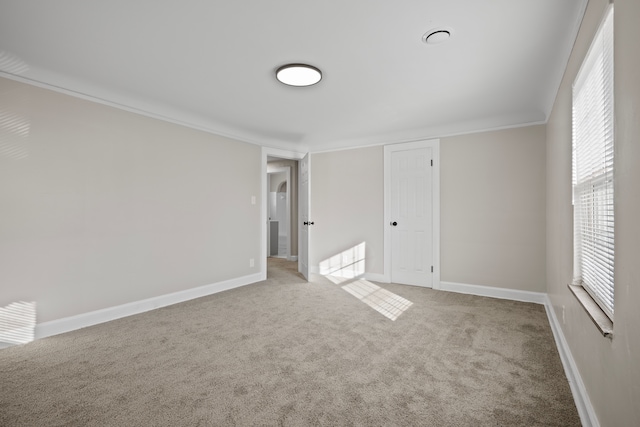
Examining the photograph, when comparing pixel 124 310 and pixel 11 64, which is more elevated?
pixel 11 64

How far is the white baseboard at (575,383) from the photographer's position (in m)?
1.61

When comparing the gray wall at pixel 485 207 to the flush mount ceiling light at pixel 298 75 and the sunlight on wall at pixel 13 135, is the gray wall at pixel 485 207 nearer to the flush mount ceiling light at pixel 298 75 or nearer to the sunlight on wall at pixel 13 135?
the flush mount ceiling light at pixel 298 75

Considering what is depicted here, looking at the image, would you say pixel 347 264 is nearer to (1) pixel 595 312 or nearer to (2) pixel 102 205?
(2) pixel 102 205

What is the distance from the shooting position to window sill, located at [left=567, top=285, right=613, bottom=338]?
137 centimetres

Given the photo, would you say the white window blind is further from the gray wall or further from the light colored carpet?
the gray wall

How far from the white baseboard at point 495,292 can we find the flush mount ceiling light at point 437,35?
317 cm

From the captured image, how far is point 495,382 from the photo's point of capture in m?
2.09

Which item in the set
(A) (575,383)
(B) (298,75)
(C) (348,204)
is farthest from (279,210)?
(A) (575,383)

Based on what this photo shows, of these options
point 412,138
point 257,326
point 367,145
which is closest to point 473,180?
point 412,138

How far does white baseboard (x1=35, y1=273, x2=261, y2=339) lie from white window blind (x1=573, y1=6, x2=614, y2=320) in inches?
153

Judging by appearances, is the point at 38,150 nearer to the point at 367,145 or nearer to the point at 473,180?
the point at 367,145

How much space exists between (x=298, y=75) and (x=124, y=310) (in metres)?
2.95

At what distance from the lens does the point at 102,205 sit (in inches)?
128

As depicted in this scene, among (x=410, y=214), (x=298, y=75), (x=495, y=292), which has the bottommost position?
(x=495, y=292)
